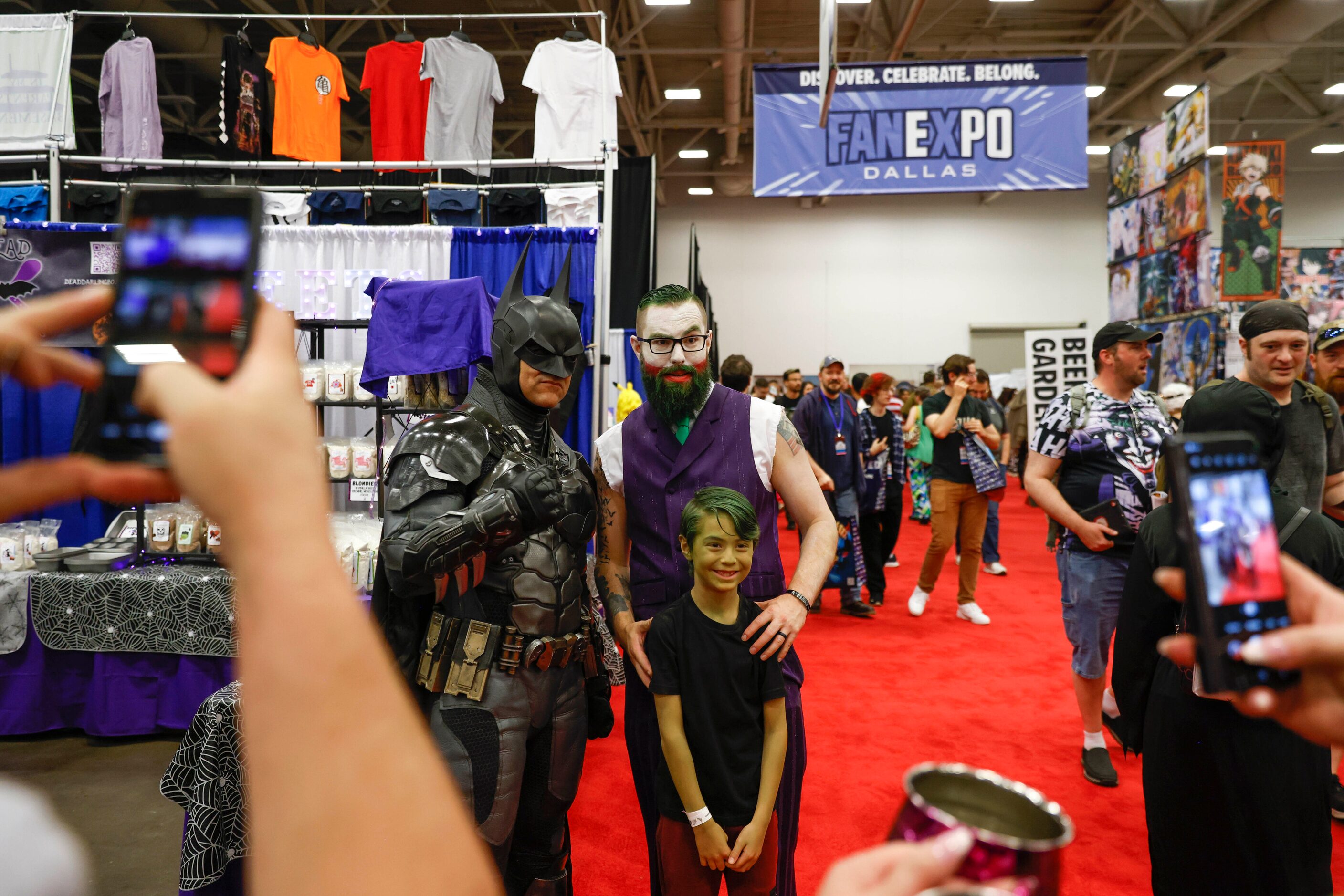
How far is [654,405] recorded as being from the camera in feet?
6.77

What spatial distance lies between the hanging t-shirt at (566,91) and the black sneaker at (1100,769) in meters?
4.58

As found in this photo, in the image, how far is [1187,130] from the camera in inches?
253

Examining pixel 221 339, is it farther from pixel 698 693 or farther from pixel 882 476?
pixel 882 476

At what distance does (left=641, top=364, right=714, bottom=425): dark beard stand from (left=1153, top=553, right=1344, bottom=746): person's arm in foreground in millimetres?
1316

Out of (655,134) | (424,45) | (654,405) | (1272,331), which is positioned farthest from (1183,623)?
(655,134)

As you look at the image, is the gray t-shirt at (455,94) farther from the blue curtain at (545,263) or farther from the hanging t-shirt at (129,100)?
the hanging t-shirt at (129,100)

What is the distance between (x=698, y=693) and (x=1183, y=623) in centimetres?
128

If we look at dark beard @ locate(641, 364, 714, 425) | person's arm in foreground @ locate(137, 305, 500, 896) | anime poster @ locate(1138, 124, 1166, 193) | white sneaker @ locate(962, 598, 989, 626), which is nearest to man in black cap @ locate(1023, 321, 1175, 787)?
dark beard @ locate(641, 364, 714, 425)

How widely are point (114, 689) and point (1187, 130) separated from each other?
825 centimetres

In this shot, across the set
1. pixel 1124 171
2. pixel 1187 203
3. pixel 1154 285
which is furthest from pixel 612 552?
pixel 1124 171

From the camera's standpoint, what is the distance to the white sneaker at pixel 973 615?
18.4 ft

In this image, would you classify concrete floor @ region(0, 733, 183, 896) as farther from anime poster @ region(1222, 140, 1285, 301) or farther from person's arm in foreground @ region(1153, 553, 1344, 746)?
anime poster @ region(1222, 140, 1285, 301)

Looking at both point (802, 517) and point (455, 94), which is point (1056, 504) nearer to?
point (802, 517)

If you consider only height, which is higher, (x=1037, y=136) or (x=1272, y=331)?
(x=1037, y=136)
